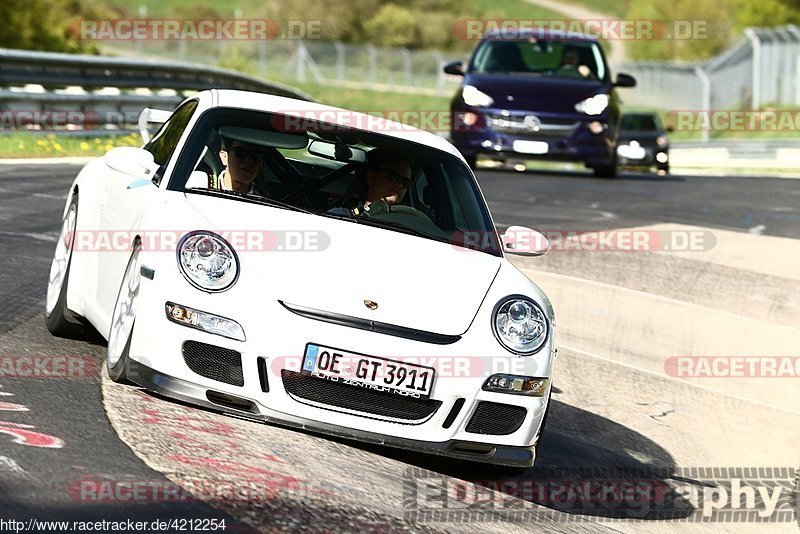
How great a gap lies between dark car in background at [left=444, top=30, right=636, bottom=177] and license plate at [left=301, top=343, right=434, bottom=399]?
40.3 feet

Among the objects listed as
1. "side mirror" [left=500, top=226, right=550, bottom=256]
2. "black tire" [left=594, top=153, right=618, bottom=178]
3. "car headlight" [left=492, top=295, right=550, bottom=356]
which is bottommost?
"black tire" [left=594, top=153, right=618, bottom=178]

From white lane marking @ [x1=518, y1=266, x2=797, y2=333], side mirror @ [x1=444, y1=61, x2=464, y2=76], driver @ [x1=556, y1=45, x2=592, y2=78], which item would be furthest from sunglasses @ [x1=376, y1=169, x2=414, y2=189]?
driver @ [x1=556, y1=45, x2=592, y2=78]

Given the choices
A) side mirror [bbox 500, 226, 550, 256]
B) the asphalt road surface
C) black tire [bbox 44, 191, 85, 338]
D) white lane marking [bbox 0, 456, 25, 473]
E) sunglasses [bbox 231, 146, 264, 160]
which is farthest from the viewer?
black tire [bbox 44, 191, 85, 338]

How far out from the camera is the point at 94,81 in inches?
809

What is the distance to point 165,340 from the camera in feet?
18.0

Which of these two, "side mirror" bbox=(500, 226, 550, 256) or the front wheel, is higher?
"side mirror" bbox=(500, 226, 550, 256)

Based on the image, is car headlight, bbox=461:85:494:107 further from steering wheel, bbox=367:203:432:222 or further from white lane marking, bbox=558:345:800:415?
steering wheel, bbox=367:203:432:222

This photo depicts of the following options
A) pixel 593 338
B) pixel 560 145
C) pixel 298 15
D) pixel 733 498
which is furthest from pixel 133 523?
pixel 298 15

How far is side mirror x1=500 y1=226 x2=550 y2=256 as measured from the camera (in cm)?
668

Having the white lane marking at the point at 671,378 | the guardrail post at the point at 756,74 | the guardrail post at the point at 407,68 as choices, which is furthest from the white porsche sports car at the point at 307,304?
the guardrail post at the point at 407,68

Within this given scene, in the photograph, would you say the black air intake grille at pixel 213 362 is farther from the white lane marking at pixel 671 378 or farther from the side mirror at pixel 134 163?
the white lane marking at pixel 671 378

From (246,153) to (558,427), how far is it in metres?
2.46

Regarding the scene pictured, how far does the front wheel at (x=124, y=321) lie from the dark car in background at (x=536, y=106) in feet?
39.1

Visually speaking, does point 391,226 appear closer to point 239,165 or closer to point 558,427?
point 239,165
